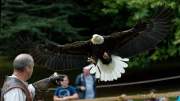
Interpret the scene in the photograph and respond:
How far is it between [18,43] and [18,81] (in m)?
3.62

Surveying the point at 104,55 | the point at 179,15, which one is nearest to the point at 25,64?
the point at 104,55

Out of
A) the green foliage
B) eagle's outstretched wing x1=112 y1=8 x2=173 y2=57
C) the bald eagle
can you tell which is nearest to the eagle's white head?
the bald eagle

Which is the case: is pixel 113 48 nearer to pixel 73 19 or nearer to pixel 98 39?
pixel 98 39

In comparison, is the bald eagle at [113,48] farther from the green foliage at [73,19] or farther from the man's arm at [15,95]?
the green foliage at [73,19]

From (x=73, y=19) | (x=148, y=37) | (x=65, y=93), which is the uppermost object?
(x=73, y=19)

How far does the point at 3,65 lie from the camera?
622 inches

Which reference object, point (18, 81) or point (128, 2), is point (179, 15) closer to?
point (128, 2)

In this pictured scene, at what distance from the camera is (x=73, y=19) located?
15891 mm

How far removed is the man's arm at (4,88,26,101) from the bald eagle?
2.81 metres

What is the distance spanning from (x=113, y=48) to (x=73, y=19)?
841 cm

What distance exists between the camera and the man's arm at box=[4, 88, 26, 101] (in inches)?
177

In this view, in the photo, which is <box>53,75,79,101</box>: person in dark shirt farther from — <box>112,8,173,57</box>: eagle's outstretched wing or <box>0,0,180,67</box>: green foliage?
<box>0,0,180,67</box>: green foliage

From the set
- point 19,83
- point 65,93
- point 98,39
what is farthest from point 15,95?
point 65,93

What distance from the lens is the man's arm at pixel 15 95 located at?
14.7ft
